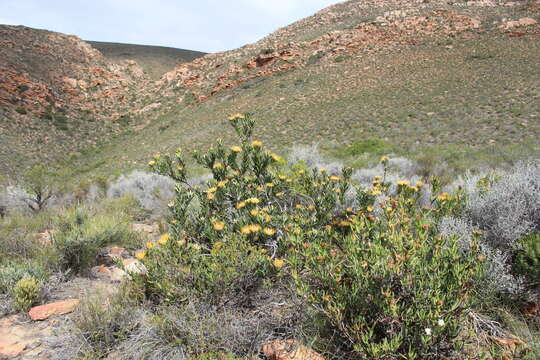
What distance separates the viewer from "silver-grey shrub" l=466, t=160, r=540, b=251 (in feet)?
9.48

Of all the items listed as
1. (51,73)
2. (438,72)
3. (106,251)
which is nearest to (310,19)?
(438,72)

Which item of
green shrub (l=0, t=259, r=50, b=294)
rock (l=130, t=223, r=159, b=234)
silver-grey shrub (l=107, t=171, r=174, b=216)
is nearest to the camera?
green shrub (l=0, t=259, r=50, b=294)

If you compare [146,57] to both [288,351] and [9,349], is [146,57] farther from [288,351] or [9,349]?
[288,351]

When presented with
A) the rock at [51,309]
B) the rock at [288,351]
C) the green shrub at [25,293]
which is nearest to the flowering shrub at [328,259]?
the rock at [288,351]

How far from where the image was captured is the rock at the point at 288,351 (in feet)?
6.68

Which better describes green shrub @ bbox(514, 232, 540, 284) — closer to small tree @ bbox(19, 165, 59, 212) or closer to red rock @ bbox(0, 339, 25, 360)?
red rock @ bbox(0, 339, 25, 360)

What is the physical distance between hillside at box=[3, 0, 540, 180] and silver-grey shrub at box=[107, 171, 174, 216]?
6685 mm

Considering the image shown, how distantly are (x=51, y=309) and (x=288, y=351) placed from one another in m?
2.22

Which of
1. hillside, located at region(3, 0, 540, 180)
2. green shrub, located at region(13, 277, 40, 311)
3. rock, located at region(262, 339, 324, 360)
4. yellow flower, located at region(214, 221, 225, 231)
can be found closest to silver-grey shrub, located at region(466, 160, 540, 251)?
rock, located at region(262, 339, 324, 360)

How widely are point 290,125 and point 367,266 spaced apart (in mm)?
16005

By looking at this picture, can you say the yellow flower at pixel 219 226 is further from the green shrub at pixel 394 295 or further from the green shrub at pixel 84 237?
the green shrub at pixel 84 237

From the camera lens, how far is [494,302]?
7.98ft

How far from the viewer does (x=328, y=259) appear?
86.1 inches

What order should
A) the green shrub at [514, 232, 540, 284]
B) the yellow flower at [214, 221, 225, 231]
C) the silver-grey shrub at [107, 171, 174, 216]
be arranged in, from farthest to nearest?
the silver-grey shrub at [107, 171, 174, 216]
the yellow flower at [214, 221, 225, 231]
the green shrub at [514, 232, 540, 284]
